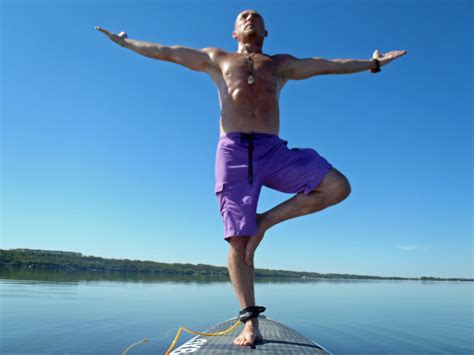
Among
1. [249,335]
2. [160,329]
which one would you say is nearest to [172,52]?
[249,335]

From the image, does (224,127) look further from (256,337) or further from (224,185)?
(256,337)

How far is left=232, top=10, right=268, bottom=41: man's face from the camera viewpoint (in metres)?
4.53

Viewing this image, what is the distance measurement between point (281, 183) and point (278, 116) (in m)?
0.78

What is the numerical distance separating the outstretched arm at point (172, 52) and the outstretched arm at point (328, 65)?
0.88m

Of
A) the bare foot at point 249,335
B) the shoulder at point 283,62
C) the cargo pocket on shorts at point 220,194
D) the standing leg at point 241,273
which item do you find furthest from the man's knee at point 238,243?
the shoulder at point 283,62

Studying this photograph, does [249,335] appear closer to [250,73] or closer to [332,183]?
[332,183]

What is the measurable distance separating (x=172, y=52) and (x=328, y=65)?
1.70 m

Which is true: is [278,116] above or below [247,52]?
below

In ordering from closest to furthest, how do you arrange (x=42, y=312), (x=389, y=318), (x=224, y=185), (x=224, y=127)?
(x=224, y=185), (x=224, y=127), (x=42, y=312), (x=389, y=318)

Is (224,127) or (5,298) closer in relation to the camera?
(224,127)

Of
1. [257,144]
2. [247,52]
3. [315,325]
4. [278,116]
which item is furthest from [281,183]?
[315,325]

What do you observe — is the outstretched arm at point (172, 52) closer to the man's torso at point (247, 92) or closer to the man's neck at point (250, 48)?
the man's torso at point (247, 92)

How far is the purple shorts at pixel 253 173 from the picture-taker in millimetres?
3961

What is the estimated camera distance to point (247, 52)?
457 centimetres
